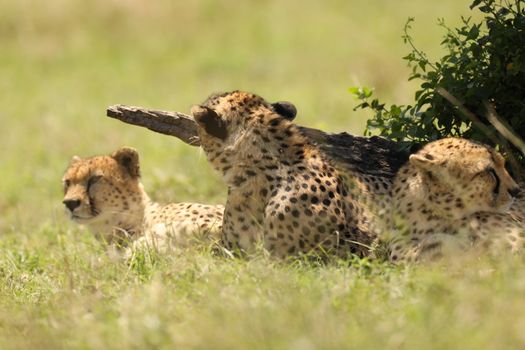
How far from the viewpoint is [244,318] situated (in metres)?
3.72

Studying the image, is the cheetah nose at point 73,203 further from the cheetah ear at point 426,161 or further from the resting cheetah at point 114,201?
the cheetah ear at point 426,161

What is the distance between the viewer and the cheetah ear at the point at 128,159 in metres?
6.83

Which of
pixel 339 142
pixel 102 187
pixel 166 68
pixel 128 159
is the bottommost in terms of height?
pixel 102 187

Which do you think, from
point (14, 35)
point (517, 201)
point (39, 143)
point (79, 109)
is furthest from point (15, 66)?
point (517, 201)

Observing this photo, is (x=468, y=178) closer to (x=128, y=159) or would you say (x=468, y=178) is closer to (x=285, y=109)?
(x=285, y=109)

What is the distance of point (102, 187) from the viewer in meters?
6.74

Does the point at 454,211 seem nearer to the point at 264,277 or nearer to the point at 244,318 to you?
the point at 264,277

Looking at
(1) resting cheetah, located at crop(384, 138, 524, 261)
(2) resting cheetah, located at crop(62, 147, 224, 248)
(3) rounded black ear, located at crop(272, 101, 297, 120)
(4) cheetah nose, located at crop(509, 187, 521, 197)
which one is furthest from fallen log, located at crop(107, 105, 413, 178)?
(4) cheetah nose, located at crop(509, 187, 521, 197)

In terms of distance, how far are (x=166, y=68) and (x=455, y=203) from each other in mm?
10889

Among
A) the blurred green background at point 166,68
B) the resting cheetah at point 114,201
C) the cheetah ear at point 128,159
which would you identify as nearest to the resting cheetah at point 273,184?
the resting cheetah at point 114,201

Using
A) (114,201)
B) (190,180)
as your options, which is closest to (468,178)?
(114,201)

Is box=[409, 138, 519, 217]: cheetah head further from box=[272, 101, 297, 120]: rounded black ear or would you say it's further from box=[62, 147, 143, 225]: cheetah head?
box=[62, 147, 143, 225]: cheetah head

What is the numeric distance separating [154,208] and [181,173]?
1950 millimetres

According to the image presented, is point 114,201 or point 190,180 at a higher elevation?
point 190,180
